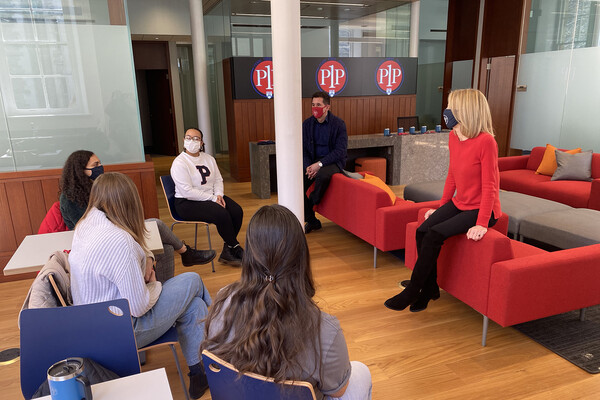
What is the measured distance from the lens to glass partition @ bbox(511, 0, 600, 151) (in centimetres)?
638

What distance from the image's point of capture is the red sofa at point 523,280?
2473 mm

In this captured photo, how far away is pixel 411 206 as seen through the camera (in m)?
3.78

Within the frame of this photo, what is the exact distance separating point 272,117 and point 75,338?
6317 millimetres

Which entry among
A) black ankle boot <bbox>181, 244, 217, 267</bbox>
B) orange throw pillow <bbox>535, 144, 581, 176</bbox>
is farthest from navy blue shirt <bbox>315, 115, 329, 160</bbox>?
orange throw pillow <bbox>535, 144, 581, 176</bbox>

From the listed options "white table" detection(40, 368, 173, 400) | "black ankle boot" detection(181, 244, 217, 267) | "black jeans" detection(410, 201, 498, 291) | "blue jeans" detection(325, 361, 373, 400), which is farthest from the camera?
"black ankle boot" detection(181, 244, 217, 267)

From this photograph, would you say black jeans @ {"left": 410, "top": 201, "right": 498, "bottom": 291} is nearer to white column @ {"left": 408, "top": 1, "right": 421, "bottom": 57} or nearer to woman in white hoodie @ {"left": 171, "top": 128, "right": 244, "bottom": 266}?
woman in white hoodie @ {"left": 171, "top": 128, "right": 244, "bottom": 266}

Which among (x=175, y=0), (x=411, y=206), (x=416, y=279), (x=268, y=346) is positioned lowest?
(x=416, y=279)

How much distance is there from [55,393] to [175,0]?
9040 mm

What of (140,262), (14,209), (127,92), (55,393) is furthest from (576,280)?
(14,209)

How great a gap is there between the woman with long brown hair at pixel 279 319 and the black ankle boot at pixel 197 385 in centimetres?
114

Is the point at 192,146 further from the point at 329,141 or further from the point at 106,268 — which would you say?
the point at 106,268

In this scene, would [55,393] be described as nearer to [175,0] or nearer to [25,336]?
[25,336]

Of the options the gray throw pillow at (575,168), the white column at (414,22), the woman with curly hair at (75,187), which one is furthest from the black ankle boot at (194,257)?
the white column at (414,22)

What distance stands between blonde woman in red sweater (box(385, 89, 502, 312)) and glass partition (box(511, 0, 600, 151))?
16.0 ft
